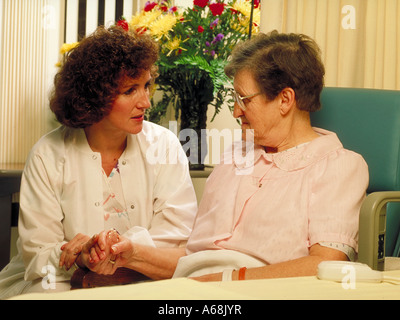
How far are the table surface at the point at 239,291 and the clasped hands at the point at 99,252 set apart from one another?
710 mm

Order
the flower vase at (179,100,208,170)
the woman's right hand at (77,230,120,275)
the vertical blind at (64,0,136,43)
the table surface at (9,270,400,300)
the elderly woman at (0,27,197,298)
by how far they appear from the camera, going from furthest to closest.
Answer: the vertical blind at (64,0,136,43) < the flower vase at (179,100,208,170) < the elderly woman at (0,27,197,298) < the woman's right hand at (77,230,120,275) < the table surface at (9,270,400,300)

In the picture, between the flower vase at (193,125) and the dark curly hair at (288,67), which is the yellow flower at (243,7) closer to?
the flower vase at (193,125)

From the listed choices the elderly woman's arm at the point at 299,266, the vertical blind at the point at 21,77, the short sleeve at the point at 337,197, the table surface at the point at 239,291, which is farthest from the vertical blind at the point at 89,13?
the table surface at the point at 239,291

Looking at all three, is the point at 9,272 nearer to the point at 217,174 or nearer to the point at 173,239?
the point at 173,239

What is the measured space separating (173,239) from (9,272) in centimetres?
60

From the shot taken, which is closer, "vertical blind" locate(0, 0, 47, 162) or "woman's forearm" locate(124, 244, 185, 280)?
"woman's forearm" locate(124, 244, 185, 280)

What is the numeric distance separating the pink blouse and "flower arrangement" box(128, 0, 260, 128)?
0.94 metres

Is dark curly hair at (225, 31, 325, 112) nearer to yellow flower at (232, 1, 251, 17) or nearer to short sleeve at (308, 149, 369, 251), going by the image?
short sleeve at (308, 149, 369, 251)

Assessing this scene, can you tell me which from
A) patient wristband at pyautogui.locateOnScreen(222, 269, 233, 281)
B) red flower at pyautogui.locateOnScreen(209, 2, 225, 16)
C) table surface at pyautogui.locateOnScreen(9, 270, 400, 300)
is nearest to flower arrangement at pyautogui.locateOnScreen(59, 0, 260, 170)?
red flower at pyautogui.locateOnScreen(209, 2, 225, 16)

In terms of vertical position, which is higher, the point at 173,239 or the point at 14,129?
the point at 14,129

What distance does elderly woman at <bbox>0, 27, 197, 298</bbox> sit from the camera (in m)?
1.87

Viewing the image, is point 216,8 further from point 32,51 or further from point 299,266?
point 299,266

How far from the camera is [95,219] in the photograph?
6.23ft
